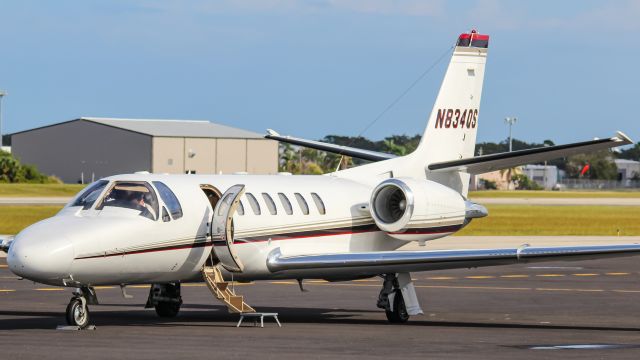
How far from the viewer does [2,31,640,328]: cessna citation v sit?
1862 cm

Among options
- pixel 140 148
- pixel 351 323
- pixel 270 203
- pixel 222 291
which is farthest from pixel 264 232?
pixel 140 148

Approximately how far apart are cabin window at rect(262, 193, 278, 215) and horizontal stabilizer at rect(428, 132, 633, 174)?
407 cm

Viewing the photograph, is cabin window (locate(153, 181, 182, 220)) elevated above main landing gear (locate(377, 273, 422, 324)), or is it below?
above

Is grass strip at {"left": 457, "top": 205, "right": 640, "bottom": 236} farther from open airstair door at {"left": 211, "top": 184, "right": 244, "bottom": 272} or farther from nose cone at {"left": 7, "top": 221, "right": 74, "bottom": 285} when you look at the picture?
nose cone at {"left": 7, "top": 221, "right": 74, "bottom": 285}

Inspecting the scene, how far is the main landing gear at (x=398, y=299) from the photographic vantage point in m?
21.1

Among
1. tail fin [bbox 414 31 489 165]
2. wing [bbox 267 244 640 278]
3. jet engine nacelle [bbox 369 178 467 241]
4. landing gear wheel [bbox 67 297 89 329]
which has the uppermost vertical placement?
tail fin [bbox 414 31 489 165]

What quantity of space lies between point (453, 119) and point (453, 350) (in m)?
9.57

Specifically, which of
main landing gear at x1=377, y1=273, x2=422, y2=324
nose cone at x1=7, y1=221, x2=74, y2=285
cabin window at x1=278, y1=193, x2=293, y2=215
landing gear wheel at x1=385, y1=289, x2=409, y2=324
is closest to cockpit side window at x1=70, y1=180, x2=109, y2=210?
nose cone at x1=7, y1=221, x2=74, y2=285

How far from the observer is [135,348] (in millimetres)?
16422

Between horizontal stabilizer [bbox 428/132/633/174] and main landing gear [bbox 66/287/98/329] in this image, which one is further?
horizontal stabilizer [bbox 428/132/633/174]

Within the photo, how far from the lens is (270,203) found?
21.3 m

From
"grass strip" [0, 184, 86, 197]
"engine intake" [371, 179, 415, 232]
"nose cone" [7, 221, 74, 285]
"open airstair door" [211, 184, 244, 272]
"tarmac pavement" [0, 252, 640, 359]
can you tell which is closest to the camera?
"tarmac pavement" [0, 252, 640, 359]

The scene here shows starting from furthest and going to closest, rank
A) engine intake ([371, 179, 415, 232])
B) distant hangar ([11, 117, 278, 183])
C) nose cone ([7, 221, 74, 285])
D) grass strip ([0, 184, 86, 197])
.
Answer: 1. distant hangar ([11, 117, 278, 183])
2. grass strip ([0, 184, 86, 197])
3. engine intake ([371, 179, 415, 232])
4. nose cone ([7, 221, 74, 285])

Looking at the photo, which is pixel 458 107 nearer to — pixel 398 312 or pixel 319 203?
pixel 319 203
